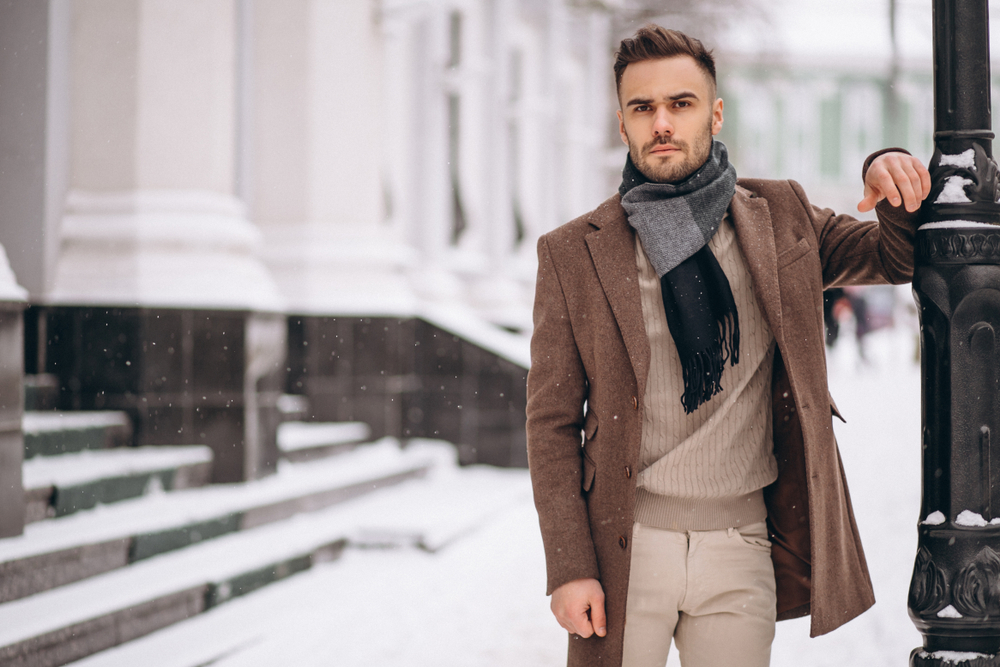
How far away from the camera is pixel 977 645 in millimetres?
2268

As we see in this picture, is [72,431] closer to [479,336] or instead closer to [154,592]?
[154,592]

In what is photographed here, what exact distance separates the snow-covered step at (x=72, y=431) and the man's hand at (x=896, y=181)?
4796 mm

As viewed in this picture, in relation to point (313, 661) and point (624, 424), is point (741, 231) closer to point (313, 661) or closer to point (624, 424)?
point (624, 424)

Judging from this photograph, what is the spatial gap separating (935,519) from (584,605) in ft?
2.90

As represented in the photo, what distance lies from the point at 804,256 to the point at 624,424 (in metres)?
0.56

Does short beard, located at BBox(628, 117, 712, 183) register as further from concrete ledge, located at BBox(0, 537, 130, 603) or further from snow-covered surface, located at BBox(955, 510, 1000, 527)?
concrete ledge, located at BBox(0, 537, 130, 603)

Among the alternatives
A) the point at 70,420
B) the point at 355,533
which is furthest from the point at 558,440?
the point at 355,533

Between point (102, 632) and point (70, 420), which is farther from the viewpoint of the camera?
point (70, 420)

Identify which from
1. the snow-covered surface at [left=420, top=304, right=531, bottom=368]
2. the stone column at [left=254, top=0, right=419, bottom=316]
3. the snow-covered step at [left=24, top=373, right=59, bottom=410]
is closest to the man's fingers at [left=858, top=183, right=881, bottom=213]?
the snow-covered step at [left=24, top=373, right=59, bottom=410]

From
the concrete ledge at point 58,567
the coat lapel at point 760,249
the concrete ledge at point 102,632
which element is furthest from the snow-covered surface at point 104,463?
the coat lapel at point 760,249

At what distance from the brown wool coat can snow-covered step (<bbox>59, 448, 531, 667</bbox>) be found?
276cm

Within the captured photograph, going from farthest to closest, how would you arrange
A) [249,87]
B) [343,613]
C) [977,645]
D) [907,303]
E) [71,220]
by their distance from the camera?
1. [907,303]
2. [249,87]
3. [71,220]
4. [343,613]
5. [977,645]

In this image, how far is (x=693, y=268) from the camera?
211cm

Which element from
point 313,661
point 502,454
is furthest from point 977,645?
point 502,454
